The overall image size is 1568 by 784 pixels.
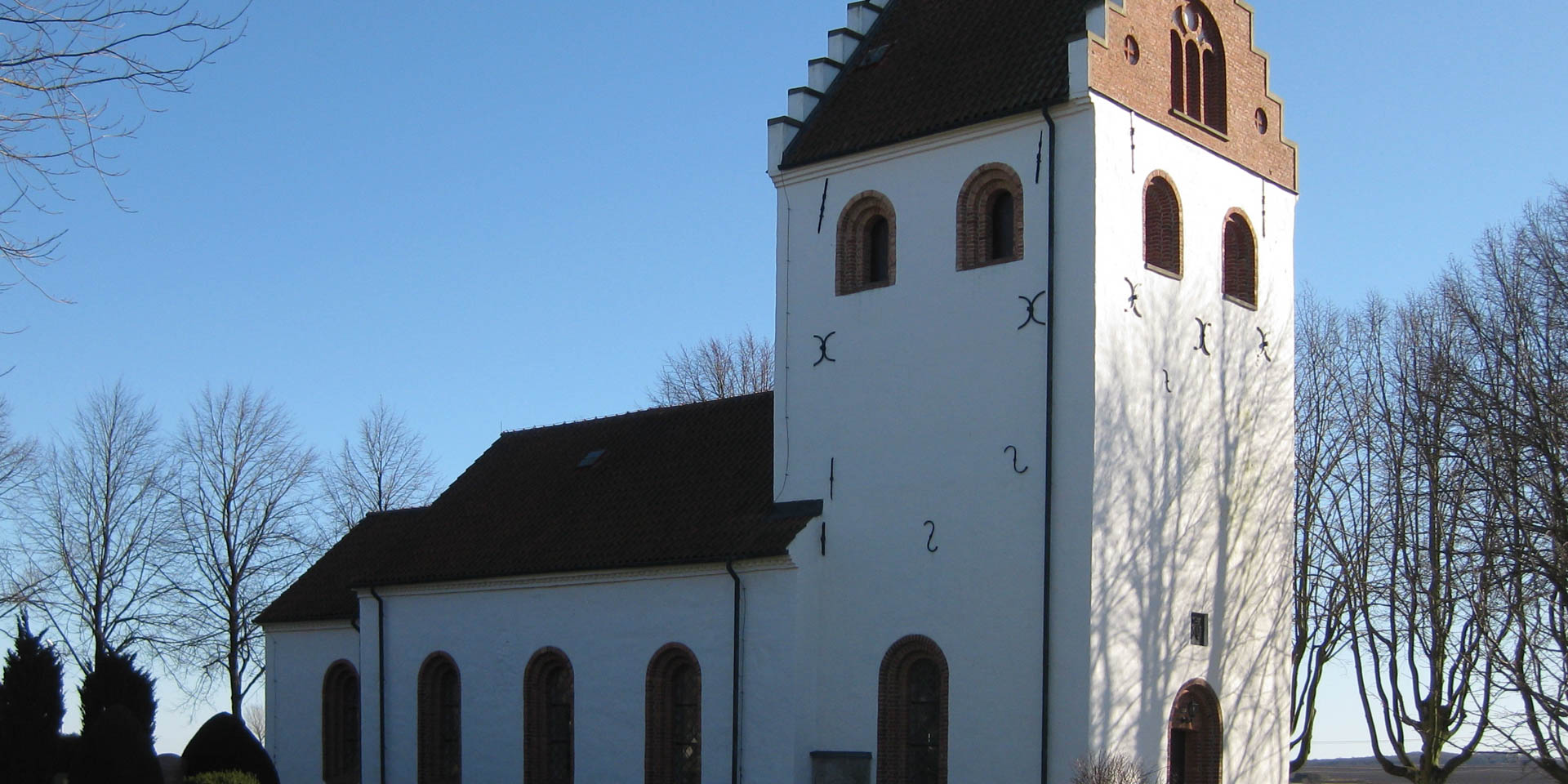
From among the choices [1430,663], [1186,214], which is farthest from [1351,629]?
[1186,214]

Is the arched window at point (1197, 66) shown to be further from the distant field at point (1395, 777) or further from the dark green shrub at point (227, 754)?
the distant field at point (1395, 777)

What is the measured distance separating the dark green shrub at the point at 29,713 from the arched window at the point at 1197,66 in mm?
17847

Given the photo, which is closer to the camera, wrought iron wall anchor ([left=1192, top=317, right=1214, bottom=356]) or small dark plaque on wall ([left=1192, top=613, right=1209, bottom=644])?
small dark plaque on wall ([left=1192, top=613, right=1209, bottom=644])

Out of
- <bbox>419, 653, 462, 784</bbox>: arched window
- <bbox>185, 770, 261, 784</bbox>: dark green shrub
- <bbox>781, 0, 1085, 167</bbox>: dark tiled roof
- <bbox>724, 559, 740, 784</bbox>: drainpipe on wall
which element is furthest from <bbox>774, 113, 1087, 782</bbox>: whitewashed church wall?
<bbox>419, 653, 462, 784</bbox>: arched window

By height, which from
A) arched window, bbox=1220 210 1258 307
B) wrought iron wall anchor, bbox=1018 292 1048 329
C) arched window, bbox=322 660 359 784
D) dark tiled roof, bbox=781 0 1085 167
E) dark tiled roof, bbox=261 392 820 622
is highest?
dark tiled roof, bbox=781 0 1085 167

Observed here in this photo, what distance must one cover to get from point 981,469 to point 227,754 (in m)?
12.7

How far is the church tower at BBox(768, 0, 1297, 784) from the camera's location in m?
23.5

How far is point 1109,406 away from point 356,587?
644 inches

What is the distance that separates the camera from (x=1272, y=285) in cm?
2731

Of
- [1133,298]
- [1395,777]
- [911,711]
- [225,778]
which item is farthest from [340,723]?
[1395,777]

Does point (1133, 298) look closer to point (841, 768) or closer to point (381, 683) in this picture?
point (841, 768)

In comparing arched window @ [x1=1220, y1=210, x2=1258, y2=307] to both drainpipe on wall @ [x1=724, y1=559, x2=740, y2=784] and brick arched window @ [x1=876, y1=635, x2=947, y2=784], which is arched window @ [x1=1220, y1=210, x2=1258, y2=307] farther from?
drainpipe on wall @ [x1=724, y1=559, x2=740, y2=784]

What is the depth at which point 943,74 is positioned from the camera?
26.4m

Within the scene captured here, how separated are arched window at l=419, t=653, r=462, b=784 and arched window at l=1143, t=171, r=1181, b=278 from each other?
14.8 meters
